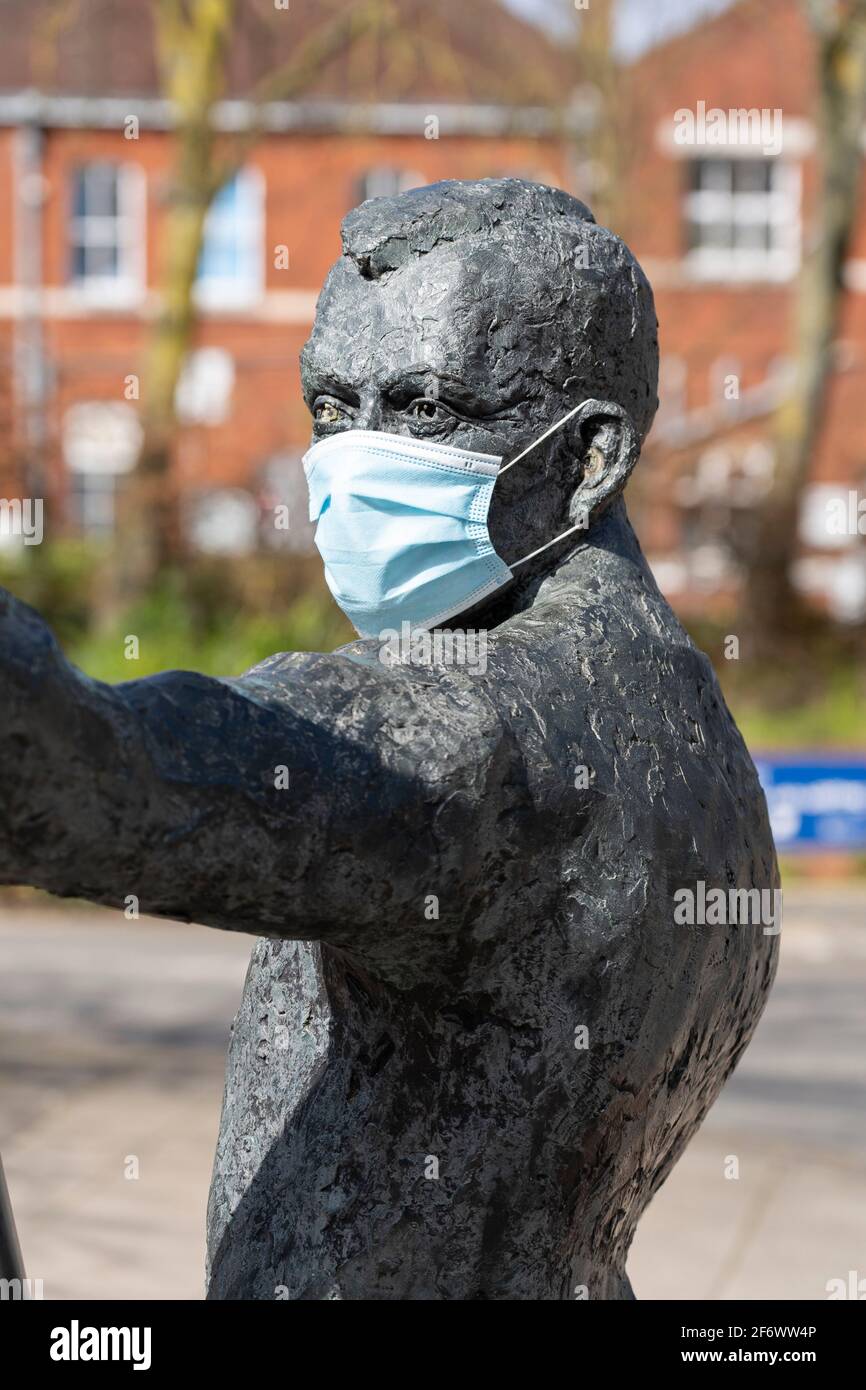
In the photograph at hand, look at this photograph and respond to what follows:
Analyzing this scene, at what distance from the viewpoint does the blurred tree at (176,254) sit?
14.1m

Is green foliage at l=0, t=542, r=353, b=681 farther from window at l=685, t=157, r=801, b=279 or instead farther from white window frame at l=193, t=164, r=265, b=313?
window at l=685, t=157, r=801, b=279

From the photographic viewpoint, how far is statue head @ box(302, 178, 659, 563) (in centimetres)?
192

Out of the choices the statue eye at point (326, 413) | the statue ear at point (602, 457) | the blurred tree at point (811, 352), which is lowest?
the statue ear at point (602, 457)

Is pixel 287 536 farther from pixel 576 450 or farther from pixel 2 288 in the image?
pixel 576 450

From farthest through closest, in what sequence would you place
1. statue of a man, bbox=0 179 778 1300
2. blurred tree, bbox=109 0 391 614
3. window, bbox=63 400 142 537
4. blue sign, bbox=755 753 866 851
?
window, bbox=63 400 142 537 < blurred tree, bbox=109 0 391 614 < blue sign, bbox=755 753 866 851 < statue of a man, bbox=0 179 778 1300

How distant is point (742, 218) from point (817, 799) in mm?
13970

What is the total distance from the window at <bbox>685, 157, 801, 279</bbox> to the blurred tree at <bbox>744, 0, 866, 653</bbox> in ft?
24.8

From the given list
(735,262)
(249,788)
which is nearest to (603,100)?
(735,262)

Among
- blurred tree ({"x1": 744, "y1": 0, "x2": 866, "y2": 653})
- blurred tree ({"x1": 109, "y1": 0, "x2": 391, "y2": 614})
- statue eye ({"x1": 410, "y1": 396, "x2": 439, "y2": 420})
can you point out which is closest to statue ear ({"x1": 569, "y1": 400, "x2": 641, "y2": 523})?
statue eye ({"x1": 410, "y1": 396, "x2": 439, "y2": 420})

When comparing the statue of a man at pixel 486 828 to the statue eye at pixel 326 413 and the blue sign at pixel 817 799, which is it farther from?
the blue sign at pixel 817 799

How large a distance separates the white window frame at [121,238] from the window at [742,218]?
693cm

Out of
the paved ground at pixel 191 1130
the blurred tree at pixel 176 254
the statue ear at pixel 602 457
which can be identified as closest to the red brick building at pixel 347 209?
the blurred tree at pixel 176 254
